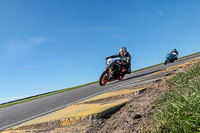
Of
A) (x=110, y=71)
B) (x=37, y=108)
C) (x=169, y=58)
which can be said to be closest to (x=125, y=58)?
(x=110, y=71)

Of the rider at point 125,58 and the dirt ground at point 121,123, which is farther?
the rider at point 125,58

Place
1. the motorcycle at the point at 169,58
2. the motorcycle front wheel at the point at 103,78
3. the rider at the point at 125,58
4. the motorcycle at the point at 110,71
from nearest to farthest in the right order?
1. the motorcycle front wheel at the point at 103,78
2. the motorcycle at the point at 110,71
3. the rider at the point at 125,58
4. the motorcycle at the point at 169,58

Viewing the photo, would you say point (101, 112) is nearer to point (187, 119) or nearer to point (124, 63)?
point (187, 119)

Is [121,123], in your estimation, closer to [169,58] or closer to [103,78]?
[103,78]

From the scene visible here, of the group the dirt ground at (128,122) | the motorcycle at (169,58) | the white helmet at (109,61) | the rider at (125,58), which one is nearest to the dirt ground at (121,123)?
the dirt ground at (128,122)

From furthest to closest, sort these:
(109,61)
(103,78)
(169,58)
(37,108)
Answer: (169,58), (109,61), (103,78), (37,108)

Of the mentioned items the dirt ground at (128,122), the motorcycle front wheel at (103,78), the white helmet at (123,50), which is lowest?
the dirt ground at (128,122)

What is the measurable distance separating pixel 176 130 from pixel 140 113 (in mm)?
753

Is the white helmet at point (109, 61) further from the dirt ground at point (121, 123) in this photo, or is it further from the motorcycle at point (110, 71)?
the dirt ground at point (121, 123)

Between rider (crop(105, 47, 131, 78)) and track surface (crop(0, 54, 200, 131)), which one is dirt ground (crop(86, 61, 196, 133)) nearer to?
track surface (crop(0, 54, 200, 131))

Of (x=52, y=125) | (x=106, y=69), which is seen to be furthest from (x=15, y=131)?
(x=106, y=69)

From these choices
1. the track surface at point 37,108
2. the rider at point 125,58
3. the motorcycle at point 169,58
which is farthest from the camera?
the motorcycle at point 169,58

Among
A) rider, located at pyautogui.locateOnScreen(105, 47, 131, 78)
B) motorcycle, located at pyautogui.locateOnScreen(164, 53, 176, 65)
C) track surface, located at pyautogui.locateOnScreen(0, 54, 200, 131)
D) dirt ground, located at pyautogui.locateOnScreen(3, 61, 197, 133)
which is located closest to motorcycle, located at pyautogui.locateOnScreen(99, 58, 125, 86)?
rider, located at pyautogui.locateOnScreen(105, 47, 131, 78)

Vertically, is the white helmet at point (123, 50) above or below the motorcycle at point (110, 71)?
above
